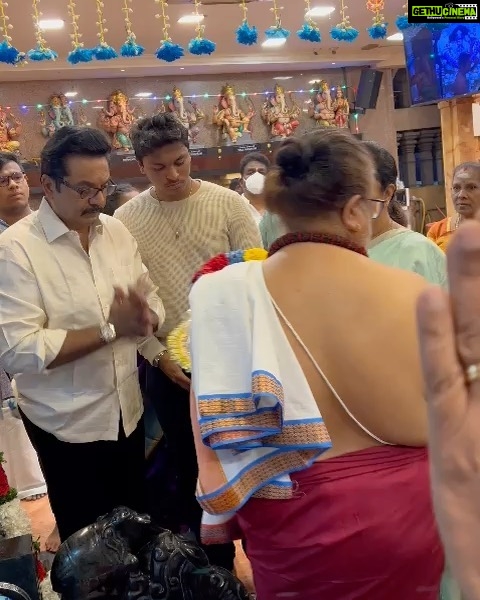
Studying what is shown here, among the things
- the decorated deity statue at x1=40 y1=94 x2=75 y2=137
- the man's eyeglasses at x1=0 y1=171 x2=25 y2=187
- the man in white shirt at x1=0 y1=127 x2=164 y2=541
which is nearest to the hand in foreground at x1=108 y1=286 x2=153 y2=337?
the man in white shirt at x1=0 y1=127 x2=164 y2=541

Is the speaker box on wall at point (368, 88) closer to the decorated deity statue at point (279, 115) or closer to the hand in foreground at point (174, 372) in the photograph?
the decorated deity statue at point (279, 115)

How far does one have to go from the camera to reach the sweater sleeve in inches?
89.7

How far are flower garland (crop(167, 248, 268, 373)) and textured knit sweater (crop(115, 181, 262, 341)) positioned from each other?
514 millimetres

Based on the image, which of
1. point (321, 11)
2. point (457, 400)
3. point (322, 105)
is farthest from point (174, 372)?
point (322, 105)

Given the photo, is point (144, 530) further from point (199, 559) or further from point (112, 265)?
point (112, 265)

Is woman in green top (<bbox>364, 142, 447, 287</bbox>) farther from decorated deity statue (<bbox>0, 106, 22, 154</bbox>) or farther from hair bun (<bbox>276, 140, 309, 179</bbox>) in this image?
decorated deity statue (<bbox>0, 106, 22, 154</bbox>)

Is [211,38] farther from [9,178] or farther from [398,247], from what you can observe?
[398,247]

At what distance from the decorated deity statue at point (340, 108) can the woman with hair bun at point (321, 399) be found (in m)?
8.95

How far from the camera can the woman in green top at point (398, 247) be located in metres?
1.87

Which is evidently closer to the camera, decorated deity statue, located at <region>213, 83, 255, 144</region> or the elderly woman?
the elderly woman

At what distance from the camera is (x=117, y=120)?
8.49 metres

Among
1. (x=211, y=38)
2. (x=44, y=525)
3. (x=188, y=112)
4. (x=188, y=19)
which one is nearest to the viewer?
(x=44, y=525)

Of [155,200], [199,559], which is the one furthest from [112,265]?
[199,559]

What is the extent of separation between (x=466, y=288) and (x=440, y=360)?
5 centimetres
